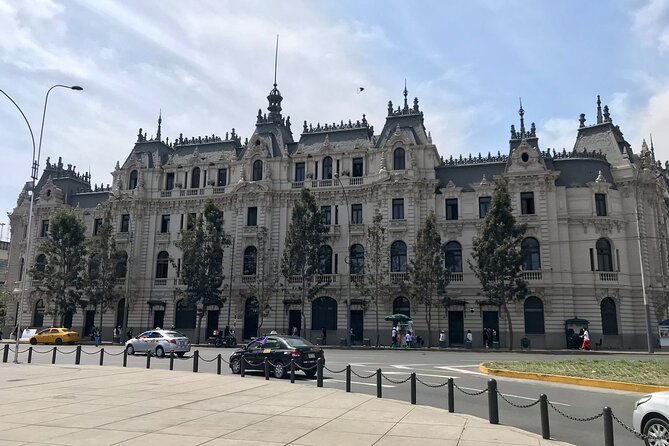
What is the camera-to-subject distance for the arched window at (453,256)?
46125 mm

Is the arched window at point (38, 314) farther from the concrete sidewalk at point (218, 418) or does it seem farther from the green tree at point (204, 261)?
the concrete sidewalk at point (218, 418)

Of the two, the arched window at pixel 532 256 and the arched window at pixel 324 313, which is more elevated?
the arched window at pixel 532 256

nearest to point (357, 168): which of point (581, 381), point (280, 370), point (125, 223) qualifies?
point (125, 223)

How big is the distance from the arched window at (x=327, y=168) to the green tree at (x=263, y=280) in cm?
769

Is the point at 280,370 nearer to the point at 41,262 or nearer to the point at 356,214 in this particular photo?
the point at 356,214

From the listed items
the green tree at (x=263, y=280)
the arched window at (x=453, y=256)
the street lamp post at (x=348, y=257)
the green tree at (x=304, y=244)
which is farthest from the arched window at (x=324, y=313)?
the arched window at (x=453, y=256)

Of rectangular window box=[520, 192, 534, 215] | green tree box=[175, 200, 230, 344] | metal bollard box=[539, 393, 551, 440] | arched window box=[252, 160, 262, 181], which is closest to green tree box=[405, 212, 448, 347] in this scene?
rectangular window box=[520, 192, 534, 215]

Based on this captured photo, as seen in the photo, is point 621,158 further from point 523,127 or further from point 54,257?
point 54,257

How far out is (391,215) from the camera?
156ft

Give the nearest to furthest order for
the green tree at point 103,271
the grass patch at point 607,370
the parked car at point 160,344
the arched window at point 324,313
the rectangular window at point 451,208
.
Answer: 1. the grass patch at point 607,370
2. the parked car at point 160,344
3. the rectangular window at point 451,208
4. the arched window at point 324,313
5. the green tree at point 103,271

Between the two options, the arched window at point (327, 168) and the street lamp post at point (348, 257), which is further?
the arched window at point (327, 168)

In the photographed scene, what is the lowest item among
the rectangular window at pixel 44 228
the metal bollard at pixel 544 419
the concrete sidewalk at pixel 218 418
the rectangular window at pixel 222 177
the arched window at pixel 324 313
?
the concrete sidewalk at pixel 218 418

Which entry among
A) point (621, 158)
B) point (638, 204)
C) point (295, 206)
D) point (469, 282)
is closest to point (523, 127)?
point (621, 158)

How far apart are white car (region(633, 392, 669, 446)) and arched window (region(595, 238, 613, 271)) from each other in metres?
37.6
